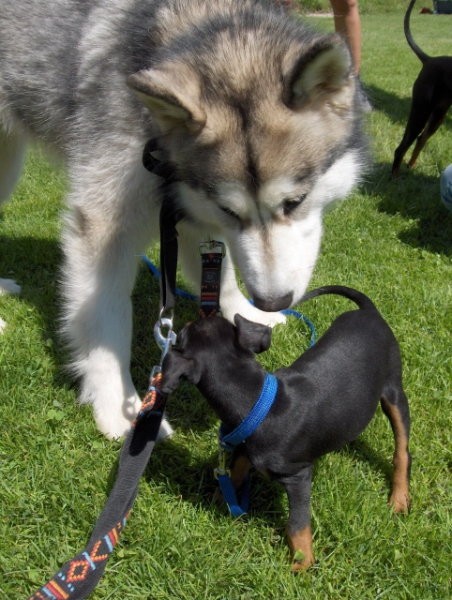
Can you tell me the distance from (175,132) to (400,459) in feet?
5.04

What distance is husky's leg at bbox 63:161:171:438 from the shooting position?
8.40ft

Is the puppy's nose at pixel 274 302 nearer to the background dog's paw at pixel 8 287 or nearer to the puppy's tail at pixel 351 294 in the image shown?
the puppy's tail at pixel 351 294

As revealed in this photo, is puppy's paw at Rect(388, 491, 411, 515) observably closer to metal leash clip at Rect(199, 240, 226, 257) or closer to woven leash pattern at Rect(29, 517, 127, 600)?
woven leash pattern at Rect(29, 517, 127, 600)

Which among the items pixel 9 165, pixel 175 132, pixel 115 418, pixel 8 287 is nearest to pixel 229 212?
pixel 175 132

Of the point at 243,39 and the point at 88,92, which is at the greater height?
the point at 243,39

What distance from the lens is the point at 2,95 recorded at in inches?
127

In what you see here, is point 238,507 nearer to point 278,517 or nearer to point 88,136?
point 278,517

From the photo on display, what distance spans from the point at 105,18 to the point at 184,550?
2354 millimetres

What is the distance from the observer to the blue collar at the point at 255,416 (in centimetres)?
196

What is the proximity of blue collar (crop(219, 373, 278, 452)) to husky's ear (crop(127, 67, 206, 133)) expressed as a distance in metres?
0.97

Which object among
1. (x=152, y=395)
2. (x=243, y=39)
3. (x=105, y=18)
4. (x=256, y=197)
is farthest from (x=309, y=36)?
(x=152, y=395)

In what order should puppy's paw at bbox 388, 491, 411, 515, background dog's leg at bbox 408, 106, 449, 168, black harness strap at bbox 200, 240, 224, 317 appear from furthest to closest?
1. background dog's leg at bbox 408, 106, 449, 168
2. black harness strap at bbox 200, 240, 224, 317
3. puppy's paw at bbox 388, 491, 411, 515

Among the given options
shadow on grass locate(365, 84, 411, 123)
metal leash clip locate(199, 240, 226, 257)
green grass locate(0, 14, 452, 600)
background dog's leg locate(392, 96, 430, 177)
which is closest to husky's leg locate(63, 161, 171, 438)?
green grass locate(0, 14, 452, 600)

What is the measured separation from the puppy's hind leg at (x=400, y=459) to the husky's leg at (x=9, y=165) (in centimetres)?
256
